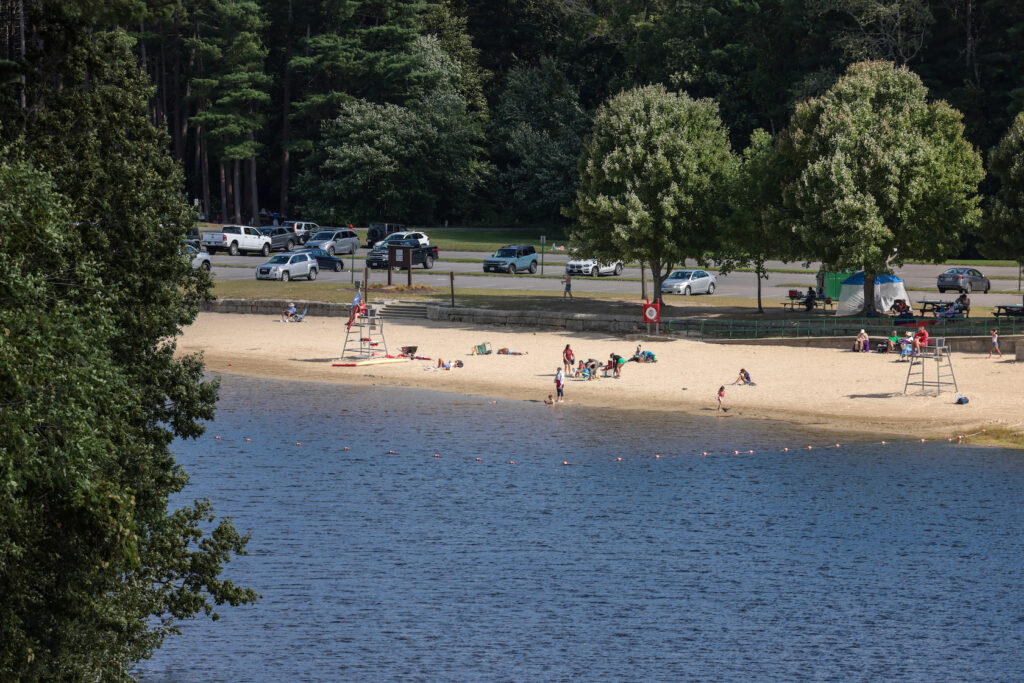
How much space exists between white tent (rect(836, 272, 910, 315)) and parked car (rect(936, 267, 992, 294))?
45.1 ft

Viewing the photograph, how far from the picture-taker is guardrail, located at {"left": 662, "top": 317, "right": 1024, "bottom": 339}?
51.3 metres

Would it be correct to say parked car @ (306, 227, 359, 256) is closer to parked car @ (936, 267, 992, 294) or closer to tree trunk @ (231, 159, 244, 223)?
tree trunk @ (231, 159, 244, 223)

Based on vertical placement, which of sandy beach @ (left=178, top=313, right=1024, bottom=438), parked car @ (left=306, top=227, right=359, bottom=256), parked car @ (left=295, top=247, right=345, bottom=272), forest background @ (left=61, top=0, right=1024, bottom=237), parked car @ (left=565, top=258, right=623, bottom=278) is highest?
forest background @ (left=61, top=0, right=1024, bottom=237)

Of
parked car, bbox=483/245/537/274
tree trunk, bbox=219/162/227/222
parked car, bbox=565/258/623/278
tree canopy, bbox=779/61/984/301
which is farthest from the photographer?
tree trunk, bbox=219/162/227/222

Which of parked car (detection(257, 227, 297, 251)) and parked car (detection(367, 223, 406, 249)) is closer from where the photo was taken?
parked car (detection(257, 227, 297, 251))

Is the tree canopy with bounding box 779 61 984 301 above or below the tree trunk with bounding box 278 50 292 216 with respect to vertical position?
below

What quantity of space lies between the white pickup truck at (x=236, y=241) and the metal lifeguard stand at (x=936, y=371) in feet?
182

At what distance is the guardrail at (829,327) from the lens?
51.3m

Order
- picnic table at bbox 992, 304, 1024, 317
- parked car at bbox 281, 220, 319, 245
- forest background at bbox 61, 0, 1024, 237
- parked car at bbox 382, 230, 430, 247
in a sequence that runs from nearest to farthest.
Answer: picnic table at bbox 992, 304, 1024, 317 → parked car at bbox 382, 230, 430, 247 → parked car at bbox 281, 220, 319, 245 → forest background at bbox 61, 0, 1024, 237

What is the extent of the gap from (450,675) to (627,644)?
12.1ft

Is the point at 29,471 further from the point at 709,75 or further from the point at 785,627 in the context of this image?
the point at 709,75

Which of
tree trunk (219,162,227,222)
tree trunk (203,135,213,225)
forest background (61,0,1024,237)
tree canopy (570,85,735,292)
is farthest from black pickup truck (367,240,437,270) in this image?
tree trunk (203,135,213,225)

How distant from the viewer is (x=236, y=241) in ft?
298

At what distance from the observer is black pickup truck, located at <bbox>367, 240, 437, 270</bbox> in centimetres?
7944
